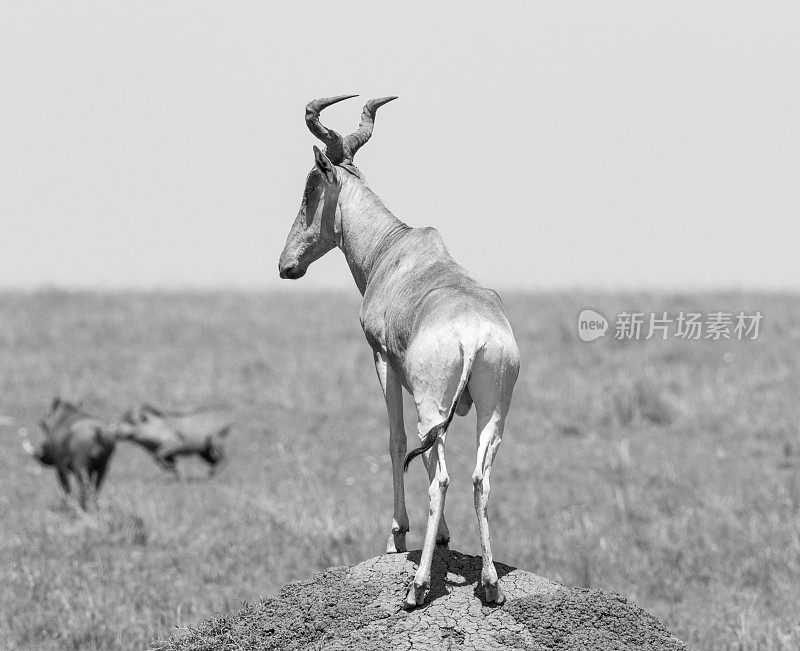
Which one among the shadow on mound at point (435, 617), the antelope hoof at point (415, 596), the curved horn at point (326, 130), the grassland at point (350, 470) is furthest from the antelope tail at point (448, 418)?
the grassland at point (350, 470)

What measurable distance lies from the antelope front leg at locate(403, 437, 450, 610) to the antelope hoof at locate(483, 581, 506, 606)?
0.34m

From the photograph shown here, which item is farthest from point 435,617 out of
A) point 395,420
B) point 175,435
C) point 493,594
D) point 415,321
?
point 175,435

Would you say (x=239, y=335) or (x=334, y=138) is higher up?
(x=334, y=138)

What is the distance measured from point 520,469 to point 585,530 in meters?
3.54

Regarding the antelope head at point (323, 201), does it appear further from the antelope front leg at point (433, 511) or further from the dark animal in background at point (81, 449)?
the dark animal in background at point (81, 449)

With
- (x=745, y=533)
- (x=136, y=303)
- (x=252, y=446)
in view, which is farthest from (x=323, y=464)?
(x=136, y=303)

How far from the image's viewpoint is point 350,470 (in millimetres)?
17281

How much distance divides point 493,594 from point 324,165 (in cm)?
269

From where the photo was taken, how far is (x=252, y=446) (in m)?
19.3

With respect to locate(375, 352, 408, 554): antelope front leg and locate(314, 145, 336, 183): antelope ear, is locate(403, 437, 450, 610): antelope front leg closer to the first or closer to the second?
locate(375, 352, 408, 554): antelope front leg

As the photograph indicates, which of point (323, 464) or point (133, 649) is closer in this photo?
point (133, 649)

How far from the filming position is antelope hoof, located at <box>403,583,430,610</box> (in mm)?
5781

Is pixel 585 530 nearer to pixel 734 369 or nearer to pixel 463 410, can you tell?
pixel 463 410

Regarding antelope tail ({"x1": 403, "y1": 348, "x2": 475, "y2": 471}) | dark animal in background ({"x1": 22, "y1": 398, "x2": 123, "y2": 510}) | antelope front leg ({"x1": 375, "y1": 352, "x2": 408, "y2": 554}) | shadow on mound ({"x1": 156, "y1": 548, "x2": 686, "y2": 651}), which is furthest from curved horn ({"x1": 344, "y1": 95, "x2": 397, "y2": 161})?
dark animal in background ({"x1": 22, "y1": 398, "x2": 123, "y2": 510})
